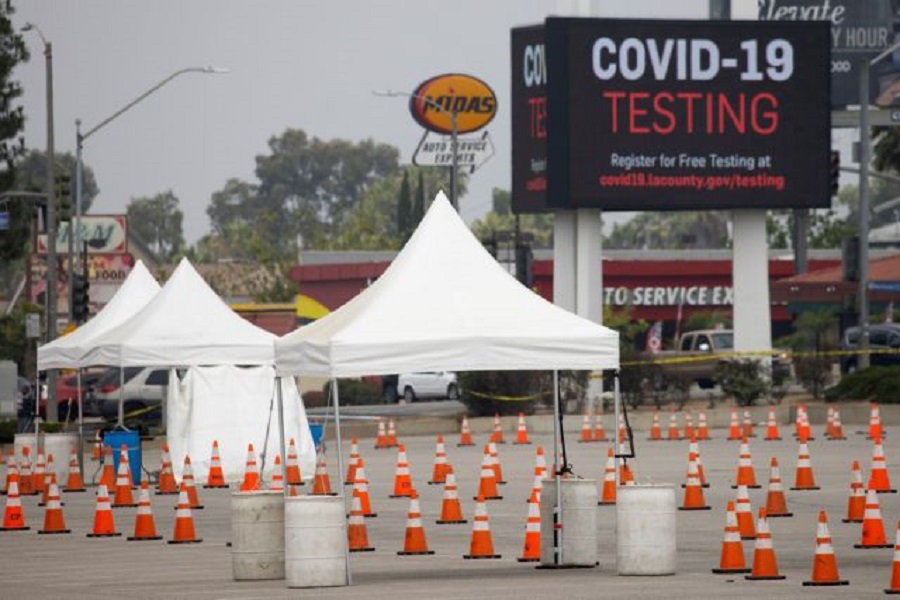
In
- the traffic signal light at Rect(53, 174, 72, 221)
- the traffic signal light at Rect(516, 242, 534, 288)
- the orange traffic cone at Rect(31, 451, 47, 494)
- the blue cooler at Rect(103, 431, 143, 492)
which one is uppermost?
the traffic signal light at Rect(53, 174, 72, 221)

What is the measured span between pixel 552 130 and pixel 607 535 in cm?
3032

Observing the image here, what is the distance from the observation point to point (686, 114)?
2174 inches

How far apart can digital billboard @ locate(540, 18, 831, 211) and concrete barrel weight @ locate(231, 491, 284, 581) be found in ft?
113

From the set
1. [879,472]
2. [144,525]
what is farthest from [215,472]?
[879,472]

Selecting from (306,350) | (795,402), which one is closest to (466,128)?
(795,402)

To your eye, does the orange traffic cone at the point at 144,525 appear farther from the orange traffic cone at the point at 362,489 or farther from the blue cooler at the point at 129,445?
the blue cooler at the point at 129,445

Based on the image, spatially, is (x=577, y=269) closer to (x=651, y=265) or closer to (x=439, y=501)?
(x=439, y=501)

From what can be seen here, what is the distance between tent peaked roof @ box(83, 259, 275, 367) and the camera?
3456 cm

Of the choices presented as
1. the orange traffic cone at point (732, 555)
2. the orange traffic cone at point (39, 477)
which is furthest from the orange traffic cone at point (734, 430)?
the orange traffic cone at point (732, 555)

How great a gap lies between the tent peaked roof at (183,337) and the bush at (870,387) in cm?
1708

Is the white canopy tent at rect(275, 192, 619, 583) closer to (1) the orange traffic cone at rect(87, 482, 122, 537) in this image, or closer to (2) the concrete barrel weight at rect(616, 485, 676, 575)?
(2) the concrete barrel weight at rect(616, 485, 676, 575)

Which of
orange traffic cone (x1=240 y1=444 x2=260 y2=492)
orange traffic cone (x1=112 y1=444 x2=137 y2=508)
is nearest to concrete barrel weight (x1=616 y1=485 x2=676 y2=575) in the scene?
orange traffic cone (x1=240 y1=444 x2=260 y2=492)

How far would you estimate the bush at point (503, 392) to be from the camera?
5388cm

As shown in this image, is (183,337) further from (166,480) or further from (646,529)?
(646,529)
